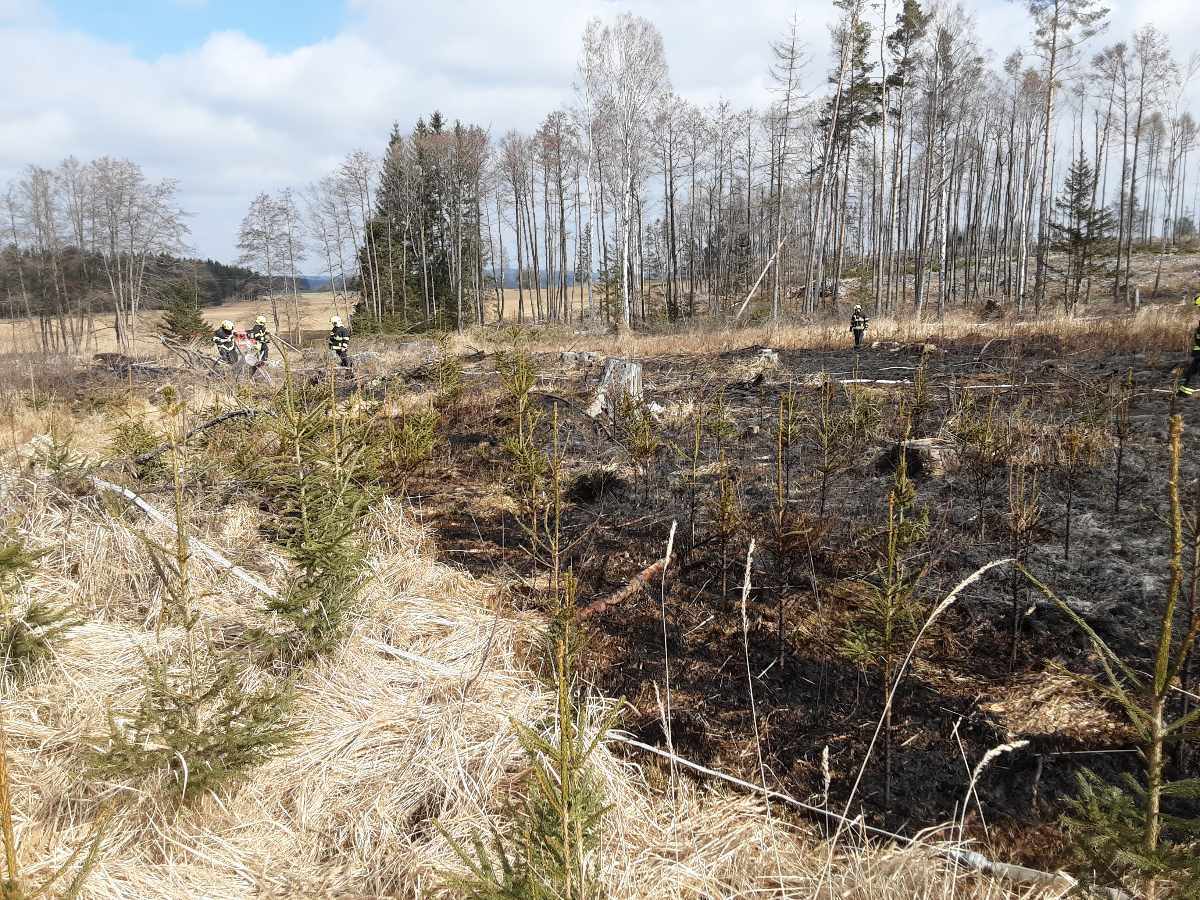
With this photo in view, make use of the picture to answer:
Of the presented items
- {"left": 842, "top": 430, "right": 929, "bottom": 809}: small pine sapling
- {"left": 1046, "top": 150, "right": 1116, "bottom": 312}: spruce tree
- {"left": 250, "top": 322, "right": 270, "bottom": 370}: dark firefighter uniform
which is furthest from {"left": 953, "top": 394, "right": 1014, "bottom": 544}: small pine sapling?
{"left": 1046, "top": 150, "right": 1116, "bottom": 312}: spruce tree

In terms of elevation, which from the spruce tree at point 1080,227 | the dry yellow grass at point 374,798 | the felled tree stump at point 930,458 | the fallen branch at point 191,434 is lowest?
the dry yellow grass at point 374,798

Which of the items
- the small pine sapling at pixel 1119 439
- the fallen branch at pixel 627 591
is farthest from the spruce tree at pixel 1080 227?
the fallen branch at pixel 627 591

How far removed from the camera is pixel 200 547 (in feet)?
13.3

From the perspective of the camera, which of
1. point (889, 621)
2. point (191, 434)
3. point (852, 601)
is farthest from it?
point (191, 434)

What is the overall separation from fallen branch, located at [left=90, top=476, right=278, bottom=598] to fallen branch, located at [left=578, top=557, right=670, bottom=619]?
192 centimetres

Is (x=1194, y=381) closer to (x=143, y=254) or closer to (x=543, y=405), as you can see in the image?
(x=543, y=405)

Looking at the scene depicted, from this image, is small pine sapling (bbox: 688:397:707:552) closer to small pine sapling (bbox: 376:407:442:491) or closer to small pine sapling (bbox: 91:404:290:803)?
small pine sapling (bbox: 376:407:442:491)

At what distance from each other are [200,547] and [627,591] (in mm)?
2811

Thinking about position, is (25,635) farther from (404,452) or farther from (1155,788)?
(1155,788)

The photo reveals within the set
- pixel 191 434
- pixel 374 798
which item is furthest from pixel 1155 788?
pixel 191 434

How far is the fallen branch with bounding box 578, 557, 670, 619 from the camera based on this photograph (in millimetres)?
3975

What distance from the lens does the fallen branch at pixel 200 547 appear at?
3824mm

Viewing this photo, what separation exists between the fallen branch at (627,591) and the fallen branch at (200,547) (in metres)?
1.92

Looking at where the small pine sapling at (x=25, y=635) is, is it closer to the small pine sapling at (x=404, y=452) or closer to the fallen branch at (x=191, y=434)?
the fallen branch at (x=191, y=434)
